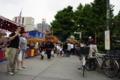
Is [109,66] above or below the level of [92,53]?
below

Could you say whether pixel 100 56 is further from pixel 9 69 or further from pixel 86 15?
pixel 86 15

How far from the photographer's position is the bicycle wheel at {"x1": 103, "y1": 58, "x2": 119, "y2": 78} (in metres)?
5.67

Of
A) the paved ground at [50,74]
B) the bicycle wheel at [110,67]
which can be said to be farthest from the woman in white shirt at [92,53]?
the bicycle wheel at [110,67]

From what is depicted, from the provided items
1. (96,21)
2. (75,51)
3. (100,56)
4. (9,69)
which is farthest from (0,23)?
(96,21)

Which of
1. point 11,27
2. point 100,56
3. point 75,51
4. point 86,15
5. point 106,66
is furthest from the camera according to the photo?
point 86,15

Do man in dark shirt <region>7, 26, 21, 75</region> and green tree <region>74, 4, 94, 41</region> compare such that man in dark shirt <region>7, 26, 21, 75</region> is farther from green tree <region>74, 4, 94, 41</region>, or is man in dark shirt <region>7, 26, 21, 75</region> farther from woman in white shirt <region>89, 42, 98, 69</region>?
green tree <region>74, 4, 94, 41</region>

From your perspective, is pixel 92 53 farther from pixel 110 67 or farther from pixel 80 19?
pixel 80 19

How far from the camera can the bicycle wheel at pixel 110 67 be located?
18.6 feet

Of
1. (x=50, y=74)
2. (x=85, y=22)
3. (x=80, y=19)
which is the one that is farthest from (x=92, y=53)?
(x=80, y=19)

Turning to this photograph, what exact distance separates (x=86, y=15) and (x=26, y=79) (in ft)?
97.3

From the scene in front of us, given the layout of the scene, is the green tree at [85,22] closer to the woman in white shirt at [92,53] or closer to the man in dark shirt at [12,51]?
the woman in white shirt at [92,53]

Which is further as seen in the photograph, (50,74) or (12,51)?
(50,74)

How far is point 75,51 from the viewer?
19.9m

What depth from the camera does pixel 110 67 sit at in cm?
602
